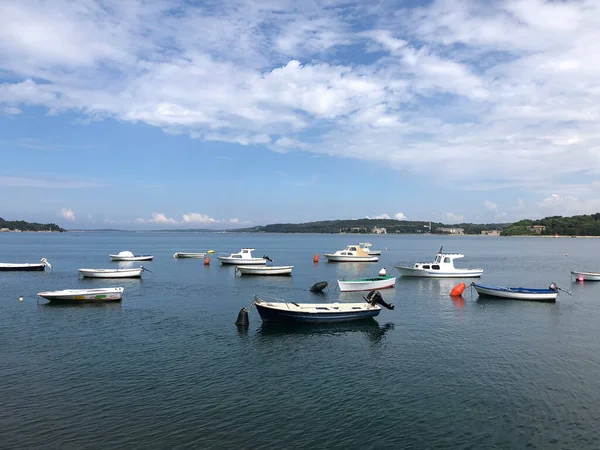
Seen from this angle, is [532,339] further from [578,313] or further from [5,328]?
[5,328]

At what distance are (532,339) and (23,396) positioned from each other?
28804mm

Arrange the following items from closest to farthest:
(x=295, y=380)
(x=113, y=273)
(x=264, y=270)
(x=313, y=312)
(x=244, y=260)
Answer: (x=295, y=380) < (x=313, y=312) < (x=113, y=273) < (x=264, y=270) < (x=244, y=260)

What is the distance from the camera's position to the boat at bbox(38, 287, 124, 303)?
4044 centimetres

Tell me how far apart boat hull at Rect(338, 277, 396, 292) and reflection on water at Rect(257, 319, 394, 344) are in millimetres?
15513

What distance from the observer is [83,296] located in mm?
41250

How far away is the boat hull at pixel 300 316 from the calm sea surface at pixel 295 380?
685mm

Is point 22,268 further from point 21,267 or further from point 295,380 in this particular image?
point 295,380

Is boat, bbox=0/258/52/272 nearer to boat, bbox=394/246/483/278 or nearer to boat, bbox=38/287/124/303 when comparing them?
boat, bbox=38/287/124/303

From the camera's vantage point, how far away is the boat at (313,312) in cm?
3216

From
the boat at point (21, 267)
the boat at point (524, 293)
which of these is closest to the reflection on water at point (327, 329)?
the boat at point (524, 293)

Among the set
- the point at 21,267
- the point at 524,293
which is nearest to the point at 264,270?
the point at 524,293

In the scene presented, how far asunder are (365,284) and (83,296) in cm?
2822

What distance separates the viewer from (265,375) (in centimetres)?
2230

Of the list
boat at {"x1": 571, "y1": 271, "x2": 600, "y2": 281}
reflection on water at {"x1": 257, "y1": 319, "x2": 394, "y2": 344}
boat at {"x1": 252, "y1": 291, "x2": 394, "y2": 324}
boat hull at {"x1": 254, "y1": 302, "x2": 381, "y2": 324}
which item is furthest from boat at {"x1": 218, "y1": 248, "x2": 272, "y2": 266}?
reflection on water at {"x1": 257, "y1": 319, "x2": 394, "y2": 344}
